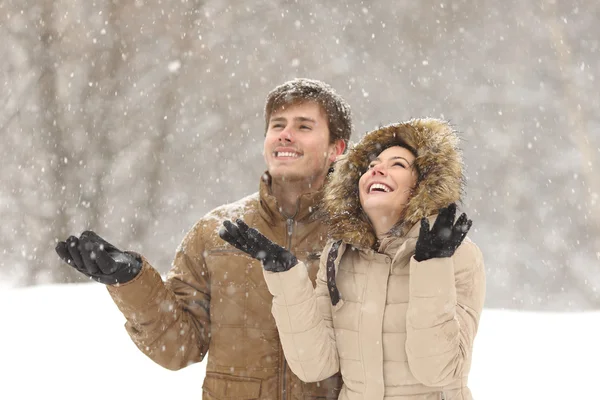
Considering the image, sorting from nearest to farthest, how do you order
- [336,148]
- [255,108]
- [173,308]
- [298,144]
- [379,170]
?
1. [379,170]
2. [173,308]
3. [298,144]
4. [336,148]
5. [255,108]

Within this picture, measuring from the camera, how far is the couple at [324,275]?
5.88 ft

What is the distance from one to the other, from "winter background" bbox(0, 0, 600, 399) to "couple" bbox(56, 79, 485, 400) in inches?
249

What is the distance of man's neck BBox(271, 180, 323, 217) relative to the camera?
2.39 metres

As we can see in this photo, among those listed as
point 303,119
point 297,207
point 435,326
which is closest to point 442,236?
point 435,326

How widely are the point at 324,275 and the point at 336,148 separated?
62 centimetres

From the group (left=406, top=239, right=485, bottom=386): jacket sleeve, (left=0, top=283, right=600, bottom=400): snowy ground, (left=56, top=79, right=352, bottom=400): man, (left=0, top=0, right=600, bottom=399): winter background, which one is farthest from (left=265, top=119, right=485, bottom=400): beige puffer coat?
(left=0, top=0, right=600, bottom=399): winter background

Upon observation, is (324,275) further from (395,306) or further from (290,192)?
(290,192)

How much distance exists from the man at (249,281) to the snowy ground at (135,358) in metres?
2.69

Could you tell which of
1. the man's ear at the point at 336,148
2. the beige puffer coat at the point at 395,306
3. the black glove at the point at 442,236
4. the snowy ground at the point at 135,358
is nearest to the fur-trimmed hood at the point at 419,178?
the beige puffer coat at the point at 395,306

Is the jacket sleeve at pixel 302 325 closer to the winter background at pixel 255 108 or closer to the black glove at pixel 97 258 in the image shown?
the black glove at pixel 97 258

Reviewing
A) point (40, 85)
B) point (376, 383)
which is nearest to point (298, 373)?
point (376, 383)

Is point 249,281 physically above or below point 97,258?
above

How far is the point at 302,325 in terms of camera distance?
1893mm

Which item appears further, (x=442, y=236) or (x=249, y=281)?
(x=249, y=281)
